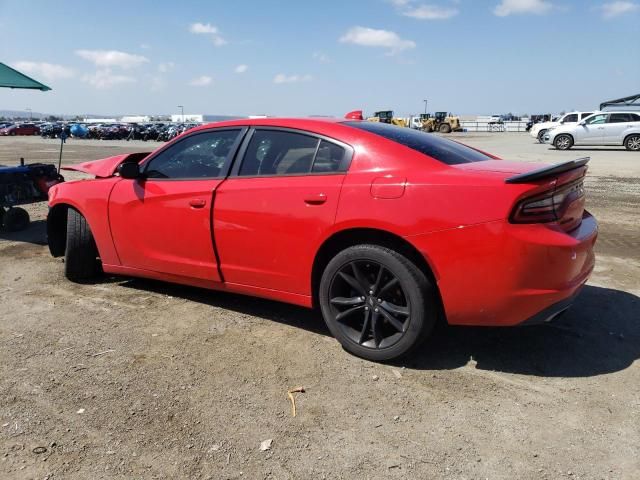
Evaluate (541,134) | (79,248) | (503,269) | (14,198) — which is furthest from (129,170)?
(541,134)

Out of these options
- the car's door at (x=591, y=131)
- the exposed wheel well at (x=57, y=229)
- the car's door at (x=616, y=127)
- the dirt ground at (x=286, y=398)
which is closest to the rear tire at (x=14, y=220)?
the exposed wheel well at (x=57, y=229)

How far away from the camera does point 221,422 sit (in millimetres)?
2738

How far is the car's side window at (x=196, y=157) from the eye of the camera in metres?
4.00

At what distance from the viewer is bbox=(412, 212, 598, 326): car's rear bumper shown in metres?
2.85

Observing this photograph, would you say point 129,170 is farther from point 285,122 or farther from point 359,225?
point 359,225

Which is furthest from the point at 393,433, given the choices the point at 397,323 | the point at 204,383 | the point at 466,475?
the point at 204,383

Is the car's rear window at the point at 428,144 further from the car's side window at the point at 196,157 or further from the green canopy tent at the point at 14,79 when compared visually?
the green canopy tent at the point at 14,79

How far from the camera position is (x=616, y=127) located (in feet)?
72.6

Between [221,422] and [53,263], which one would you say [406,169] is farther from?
[53,263]

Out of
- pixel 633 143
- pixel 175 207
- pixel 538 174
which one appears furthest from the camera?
pixel 633 143

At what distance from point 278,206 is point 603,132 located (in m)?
22.9

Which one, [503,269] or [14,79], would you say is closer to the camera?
[503,269]

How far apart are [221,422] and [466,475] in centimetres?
122

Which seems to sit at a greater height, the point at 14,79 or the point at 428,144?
the point at 14,79
